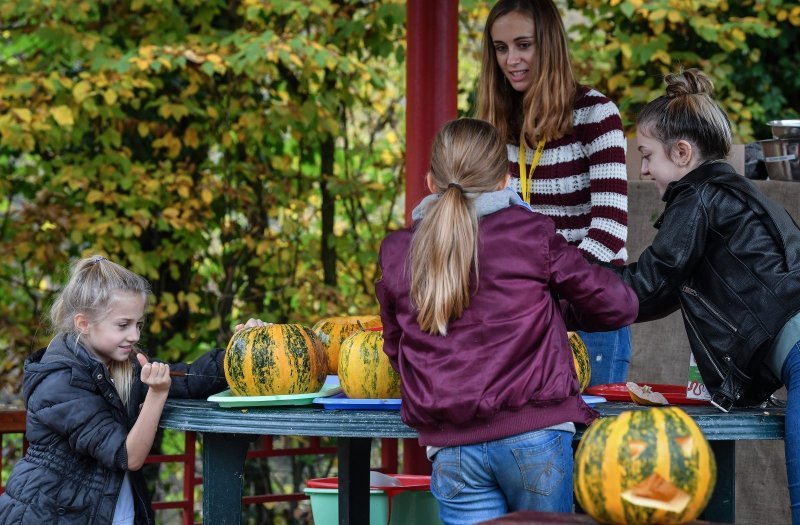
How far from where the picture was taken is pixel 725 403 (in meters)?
3.03

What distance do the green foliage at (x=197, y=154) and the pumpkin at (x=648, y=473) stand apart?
4987mm

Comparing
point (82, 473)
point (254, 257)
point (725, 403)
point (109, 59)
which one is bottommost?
point (82, 473)

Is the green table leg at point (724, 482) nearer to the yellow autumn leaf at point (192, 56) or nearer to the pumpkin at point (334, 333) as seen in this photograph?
the pumpkin at point (334, 333)

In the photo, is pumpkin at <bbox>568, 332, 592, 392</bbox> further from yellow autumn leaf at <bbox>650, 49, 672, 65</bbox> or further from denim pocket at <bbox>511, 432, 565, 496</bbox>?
yellow autumn leaf at <bbox>650, 49, 672, 65</bbox>

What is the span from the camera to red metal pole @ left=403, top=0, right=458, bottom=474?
516 cm

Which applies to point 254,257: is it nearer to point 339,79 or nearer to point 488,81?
point 339,79

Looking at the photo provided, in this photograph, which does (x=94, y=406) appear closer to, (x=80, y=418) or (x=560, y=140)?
(x=80, y=418)

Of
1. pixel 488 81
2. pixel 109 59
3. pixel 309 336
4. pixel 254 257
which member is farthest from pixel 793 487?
pixel 254 257

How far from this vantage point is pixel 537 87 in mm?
3801

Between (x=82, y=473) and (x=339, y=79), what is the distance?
506 centimetres

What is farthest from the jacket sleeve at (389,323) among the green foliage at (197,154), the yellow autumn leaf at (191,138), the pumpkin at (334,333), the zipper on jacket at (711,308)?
the yellow autumn leaf at (191,138)

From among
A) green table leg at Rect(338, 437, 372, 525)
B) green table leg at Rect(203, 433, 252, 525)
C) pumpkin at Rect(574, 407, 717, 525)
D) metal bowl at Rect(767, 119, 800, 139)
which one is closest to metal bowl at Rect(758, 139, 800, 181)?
metal bowl at Rect(767, 119, 800, 139)

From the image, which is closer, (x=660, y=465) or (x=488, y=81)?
(x=660, y=465)

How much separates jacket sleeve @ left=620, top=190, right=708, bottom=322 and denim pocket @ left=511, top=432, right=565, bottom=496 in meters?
0.55
